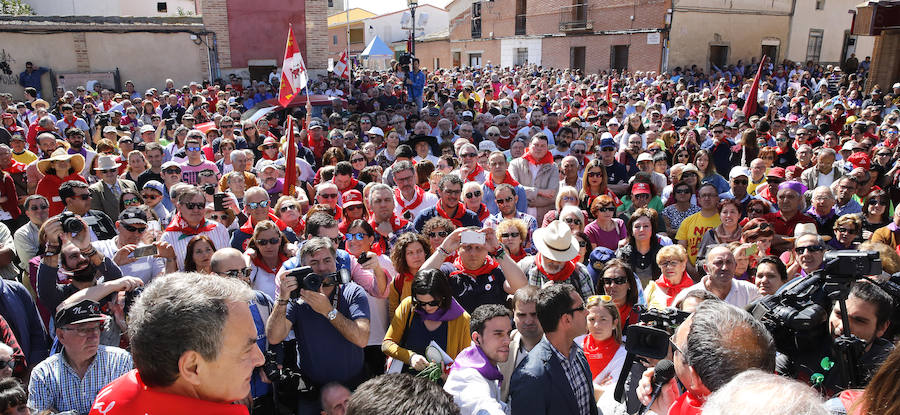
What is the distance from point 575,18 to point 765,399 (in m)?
31.2

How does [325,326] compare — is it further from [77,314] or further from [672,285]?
[672,285]

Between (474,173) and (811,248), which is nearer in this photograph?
(811,248)

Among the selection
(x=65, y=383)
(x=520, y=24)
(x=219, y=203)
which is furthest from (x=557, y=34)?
(x=65, y=383)

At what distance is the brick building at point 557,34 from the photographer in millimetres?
25766

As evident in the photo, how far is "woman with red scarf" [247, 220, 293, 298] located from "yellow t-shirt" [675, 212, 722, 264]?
144 inches

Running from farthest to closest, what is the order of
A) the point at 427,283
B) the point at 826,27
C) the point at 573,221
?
the point at 826,27 < the point at 573,221 < the point at 427,283

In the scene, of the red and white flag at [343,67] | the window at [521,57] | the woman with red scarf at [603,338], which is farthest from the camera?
the window at [521,57]

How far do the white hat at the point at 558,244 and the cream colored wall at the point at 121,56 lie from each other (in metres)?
18.5

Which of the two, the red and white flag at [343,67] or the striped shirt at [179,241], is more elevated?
the red and white flag at [343,67]

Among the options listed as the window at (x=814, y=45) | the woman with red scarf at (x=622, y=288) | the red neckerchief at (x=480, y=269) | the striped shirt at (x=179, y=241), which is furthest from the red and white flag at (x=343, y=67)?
the window at (x=814, y=45)

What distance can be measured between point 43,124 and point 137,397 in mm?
9812

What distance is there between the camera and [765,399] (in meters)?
1.45

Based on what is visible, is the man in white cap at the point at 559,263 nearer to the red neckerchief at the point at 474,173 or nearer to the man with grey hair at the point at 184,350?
the man with grey hair at the point at 184,350

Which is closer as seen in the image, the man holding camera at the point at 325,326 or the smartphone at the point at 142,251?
the man holding camera at the point at 325,326
